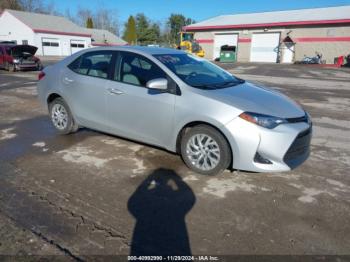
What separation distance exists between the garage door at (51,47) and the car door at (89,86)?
149ft

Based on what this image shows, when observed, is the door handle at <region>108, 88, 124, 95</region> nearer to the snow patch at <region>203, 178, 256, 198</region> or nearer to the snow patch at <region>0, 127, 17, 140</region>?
the snow patch at <region>203, 178, 256, 198</region>

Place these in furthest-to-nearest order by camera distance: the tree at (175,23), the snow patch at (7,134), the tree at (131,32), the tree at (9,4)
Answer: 1. the tree at (175,23)
2. the tree at (131,32)
3. the tree at (9,4)
4. the snow patch at (7,134)

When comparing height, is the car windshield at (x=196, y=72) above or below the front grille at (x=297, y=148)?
above

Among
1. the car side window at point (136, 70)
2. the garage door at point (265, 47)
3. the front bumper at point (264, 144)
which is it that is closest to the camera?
the front bumper at point (264, 144)

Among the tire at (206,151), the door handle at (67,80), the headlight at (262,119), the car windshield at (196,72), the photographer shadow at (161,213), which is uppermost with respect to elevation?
the car windshield at (196,72)

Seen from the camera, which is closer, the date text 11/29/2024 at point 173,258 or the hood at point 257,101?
the date text 11/29/2024 at point 173,258

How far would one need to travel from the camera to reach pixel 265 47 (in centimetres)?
4084

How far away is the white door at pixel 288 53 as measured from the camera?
38878mm

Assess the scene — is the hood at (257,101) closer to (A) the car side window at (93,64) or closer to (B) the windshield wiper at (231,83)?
(B) the windshield wiper at (231,83)

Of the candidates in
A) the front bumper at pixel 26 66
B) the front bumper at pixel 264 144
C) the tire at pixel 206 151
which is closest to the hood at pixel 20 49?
the front bumper at pixel 26 66

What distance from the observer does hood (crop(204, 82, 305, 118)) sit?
160 inches

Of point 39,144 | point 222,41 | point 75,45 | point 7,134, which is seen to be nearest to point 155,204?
point 39,144

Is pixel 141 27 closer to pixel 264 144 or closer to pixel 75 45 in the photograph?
pixel 75 45

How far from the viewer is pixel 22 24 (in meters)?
46.6
